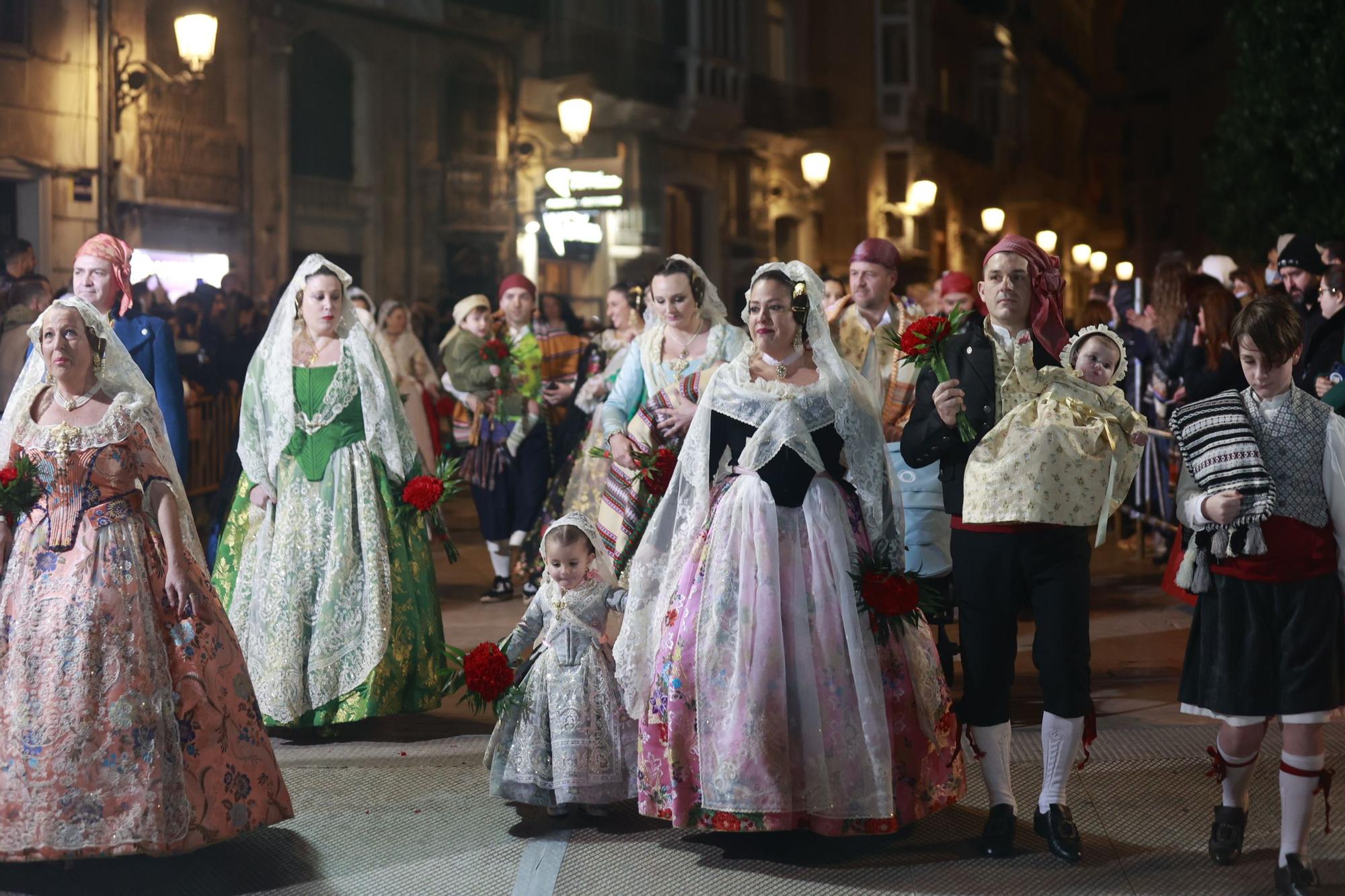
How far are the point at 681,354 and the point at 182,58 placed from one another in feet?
31.8

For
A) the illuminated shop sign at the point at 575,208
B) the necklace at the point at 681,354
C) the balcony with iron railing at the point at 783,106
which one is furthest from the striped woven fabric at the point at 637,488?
the balcony with iron railing at the point at 783,106

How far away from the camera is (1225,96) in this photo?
1731 inches

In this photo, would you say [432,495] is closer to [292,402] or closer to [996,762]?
[292,402]

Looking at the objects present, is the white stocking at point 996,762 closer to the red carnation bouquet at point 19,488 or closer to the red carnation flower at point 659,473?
the red carnation flower at point 659,473

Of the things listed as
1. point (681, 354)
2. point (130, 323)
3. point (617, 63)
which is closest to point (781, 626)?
point (681, 354)

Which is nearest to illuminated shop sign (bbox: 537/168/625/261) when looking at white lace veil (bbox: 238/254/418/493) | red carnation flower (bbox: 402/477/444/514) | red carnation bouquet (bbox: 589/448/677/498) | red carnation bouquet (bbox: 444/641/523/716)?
white lace veil (bbox: 238/254/418/493)

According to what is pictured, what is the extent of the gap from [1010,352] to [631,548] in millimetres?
1621

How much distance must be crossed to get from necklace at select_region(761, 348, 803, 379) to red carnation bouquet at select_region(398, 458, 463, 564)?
1.85 m

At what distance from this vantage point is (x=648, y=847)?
5.16 meters

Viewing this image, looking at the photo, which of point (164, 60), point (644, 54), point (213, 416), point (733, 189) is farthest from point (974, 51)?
point (213, 416)

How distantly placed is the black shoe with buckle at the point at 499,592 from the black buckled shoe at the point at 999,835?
5163mm

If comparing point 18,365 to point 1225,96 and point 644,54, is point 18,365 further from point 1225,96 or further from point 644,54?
point 1225,96

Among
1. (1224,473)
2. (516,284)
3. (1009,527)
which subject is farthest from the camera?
(516,284)

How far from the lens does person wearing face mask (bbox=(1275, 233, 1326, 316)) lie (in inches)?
331
